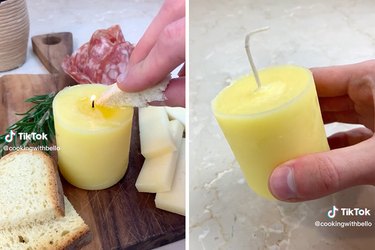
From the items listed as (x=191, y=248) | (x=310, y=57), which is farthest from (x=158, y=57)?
(x=310, y=57)

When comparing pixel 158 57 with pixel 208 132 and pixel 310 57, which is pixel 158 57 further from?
pixel 310 57

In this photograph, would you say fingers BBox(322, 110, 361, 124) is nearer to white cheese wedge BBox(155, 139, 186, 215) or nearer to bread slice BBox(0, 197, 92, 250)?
white cheese wedge BBox(155, 139, 186, 215)

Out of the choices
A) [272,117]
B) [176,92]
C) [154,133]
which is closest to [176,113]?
[154,133]

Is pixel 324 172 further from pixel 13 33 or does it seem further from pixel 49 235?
pixel 13 33

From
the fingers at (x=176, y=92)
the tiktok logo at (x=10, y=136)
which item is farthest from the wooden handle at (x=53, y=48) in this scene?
the fingers at (x=176, y=92)

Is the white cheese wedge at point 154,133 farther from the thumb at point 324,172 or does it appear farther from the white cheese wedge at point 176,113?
the thumb at point 324,172

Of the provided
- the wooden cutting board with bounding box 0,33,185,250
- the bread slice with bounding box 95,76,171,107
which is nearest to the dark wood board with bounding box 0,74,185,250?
the wooden cutting board with bounding box 0,33,185,250
